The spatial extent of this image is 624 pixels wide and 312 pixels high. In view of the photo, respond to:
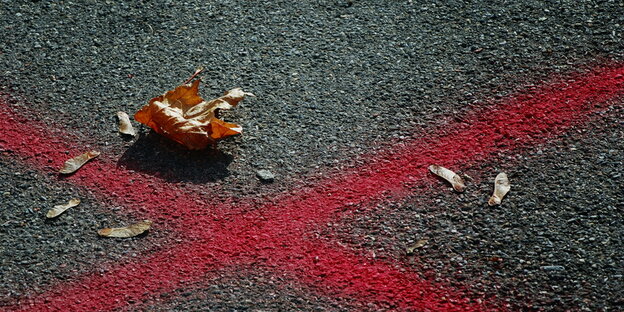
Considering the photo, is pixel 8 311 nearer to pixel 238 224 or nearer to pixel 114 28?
pixel 238 224

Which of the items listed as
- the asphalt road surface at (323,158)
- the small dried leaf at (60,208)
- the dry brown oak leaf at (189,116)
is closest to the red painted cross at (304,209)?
the asphalt road surface at (323,158)

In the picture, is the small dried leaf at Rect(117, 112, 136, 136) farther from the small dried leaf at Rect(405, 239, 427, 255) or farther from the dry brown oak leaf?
the small dried leaf at Rect(405, 239, 427, 255)

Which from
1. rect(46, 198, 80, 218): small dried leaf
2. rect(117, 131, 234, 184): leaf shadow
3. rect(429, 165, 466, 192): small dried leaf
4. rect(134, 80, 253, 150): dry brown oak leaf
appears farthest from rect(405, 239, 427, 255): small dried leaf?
rect(46, 198, 80, 218): small dried leaf

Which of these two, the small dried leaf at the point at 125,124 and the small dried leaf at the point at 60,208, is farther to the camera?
the small dried leaf at the point at 125,124

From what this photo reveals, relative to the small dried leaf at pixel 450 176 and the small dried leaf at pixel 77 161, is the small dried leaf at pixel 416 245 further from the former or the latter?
the small dried leaf at pixel 77 161

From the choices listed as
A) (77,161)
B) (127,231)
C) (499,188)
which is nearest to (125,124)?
(77,161)

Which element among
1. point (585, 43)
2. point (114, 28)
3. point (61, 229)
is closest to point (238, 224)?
point (61, 229)
